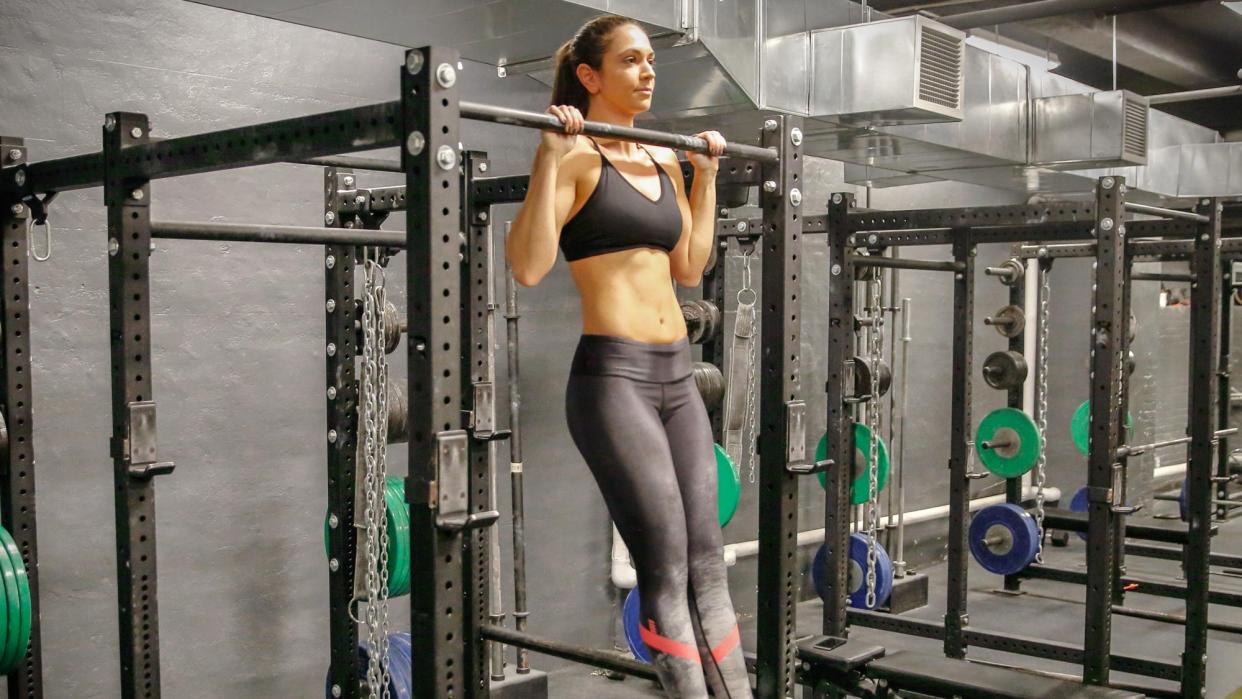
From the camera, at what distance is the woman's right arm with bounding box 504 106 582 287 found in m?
2.34

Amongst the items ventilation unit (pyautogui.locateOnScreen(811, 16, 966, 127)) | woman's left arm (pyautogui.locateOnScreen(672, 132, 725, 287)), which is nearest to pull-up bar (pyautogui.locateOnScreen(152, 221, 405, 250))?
woman's left arm (pyautogui.locateOnScreen(672, 132, 725, 287))

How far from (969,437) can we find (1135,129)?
2.26m

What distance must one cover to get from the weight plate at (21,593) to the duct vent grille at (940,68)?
3529 mm

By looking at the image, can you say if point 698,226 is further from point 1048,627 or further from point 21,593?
point 1048,627

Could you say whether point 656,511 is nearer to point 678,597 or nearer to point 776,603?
point 678,597

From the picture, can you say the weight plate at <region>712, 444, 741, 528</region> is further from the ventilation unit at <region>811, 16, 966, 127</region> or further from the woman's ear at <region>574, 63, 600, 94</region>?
the woman's ear at <region>574, 63, 600, 94</region>

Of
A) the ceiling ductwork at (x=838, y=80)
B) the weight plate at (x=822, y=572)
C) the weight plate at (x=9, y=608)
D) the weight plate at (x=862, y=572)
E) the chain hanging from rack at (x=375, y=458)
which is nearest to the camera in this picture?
the weight plate at (x=9, y=608)

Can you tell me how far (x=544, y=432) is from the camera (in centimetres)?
506

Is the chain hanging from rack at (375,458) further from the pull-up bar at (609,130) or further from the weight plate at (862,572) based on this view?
the weight plate at (862,572)

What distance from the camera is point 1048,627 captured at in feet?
19.9

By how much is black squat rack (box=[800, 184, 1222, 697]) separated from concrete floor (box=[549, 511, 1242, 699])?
383 millimetres

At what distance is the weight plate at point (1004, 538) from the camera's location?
5926mm

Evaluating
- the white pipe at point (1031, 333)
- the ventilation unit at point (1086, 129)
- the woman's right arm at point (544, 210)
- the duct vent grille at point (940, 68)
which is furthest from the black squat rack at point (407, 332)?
the white pipe at point (1031, 333)

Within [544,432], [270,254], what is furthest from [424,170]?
→ [544,432]
